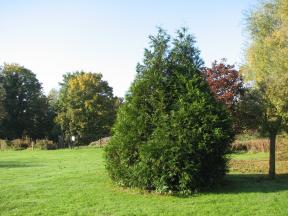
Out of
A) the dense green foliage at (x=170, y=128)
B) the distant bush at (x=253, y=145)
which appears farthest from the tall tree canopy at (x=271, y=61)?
the distant bush at (x=253, y=145)

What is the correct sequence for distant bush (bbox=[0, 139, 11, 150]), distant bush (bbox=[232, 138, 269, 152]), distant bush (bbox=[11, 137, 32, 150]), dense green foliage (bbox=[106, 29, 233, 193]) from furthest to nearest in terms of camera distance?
distant bush (bbox=[0, 139, 11, 150]), distant bush (bbox=[11, 137, 32, 150]), distant bush (bbox=[232, 138, 269, 152]), dense green foliage (bbox=[106, 29, 233, 193])

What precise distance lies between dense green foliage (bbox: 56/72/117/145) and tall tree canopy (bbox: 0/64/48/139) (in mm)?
5778

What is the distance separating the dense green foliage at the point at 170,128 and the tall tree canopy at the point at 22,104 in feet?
165

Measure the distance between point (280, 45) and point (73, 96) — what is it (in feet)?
145

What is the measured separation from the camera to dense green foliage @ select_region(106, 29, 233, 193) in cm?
1194

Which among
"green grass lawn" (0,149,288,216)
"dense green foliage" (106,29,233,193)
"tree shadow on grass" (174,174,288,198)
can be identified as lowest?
"green grass lawn" (0,149,288,216)

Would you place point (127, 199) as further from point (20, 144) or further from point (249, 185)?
point (20, 144)

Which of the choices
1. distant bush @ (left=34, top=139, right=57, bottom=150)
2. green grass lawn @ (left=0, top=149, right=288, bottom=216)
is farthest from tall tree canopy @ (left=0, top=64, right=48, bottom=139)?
green grass lawn @ (left=0, top=149, right=288, bottom=216)

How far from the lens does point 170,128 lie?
12.2 metres

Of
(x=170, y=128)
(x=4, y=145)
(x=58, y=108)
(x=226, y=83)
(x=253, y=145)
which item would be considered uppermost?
(x=58, y=108)

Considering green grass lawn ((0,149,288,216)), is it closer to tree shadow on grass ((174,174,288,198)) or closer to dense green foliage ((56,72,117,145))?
tree shadow on grass ((174,174,288,198))

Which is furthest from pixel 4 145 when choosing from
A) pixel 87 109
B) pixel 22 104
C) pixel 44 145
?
pixel 22 104

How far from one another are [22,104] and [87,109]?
1351 centimetres

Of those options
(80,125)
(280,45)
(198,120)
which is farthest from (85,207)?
(80,125)
